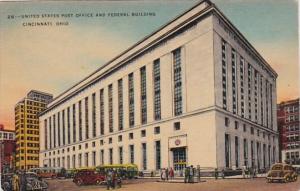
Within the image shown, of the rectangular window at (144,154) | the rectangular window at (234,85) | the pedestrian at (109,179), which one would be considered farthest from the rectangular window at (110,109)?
the rectangular window at (234,85)

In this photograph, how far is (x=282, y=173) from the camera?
981cm

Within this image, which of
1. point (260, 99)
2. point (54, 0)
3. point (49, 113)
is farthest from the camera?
point (49, 113)

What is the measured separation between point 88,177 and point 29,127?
5.55ft

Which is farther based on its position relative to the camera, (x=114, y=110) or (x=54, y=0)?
(x=114, y=110)

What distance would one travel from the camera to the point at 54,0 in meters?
9.67

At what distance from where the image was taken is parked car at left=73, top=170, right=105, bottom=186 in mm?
10211

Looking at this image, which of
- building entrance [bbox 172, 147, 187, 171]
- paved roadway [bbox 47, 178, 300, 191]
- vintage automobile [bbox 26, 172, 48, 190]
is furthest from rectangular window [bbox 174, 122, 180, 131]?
vintage automobile [bbox 26, 172, 48, 190]

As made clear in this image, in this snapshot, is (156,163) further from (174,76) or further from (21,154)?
(21,154)

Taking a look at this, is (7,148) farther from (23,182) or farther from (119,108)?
(119,108)

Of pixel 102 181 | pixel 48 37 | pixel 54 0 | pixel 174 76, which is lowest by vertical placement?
pixel 102 181

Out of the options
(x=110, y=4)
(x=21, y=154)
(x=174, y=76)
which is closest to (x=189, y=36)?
(x=174, y=76)

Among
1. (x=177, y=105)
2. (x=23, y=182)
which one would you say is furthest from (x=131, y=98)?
(x=23, y=182)

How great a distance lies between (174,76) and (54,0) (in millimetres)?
2657

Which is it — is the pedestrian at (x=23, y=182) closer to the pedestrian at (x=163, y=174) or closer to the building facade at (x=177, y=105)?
the building facade at (x=177, y=105)
